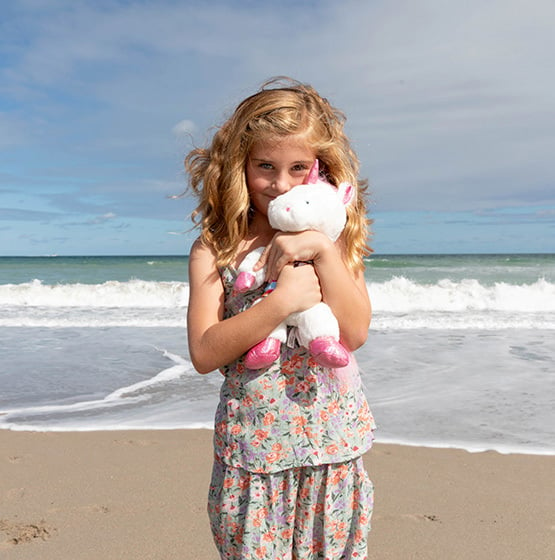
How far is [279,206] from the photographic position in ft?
5.66

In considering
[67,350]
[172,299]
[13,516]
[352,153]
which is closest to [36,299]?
[172,299]

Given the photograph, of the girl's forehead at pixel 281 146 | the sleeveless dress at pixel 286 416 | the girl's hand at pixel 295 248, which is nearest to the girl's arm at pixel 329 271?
the girl's hand at pixel 295 248

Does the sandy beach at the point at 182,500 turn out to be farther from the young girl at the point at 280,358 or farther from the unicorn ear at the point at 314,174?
the unicorn ear at the point at 314,174

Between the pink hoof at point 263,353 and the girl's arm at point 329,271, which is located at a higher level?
the girl's arm at point 329,271

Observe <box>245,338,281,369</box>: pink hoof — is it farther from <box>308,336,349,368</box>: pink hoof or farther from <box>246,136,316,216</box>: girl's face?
<box>246,136,316,216</box>: girl's face

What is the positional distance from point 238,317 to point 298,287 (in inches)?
7.2

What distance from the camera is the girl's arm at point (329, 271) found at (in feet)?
5.48

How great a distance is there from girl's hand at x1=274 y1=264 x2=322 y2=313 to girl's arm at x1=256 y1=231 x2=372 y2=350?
2 centimetres

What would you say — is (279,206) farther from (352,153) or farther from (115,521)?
(115,521)

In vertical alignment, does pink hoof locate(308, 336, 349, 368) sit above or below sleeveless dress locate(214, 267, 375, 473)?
above

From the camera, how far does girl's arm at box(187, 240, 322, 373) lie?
1621 millimetres

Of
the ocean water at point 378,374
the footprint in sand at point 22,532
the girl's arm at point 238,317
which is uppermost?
the girl's arm at point 238,317

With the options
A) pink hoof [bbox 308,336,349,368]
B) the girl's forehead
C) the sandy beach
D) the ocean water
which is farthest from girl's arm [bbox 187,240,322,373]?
the ocean water

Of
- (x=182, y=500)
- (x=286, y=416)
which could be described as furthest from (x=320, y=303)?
(x=182, y=500)
